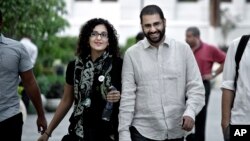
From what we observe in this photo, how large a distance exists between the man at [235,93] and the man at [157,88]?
255 mm

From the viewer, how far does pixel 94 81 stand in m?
6.26

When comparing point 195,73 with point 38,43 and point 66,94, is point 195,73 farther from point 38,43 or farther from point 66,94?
point 38,43

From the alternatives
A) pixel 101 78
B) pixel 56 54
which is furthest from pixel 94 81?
pixel 56 54

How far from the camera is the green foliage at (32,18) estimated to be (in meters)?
14.3

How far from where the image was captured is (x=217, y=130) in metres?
15.0

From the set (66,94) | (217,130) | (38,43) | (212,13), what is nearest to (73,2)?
(212,13)

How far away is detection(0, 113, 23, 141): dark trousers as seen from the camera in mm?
6406

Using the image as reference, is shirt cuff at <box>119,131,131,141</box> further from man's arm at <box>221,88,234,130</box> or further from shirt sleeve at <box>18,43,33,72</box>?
shirt sleeve at <box>18,43,33,72</box>

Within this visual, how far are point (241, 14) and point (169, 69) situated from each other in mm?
43972

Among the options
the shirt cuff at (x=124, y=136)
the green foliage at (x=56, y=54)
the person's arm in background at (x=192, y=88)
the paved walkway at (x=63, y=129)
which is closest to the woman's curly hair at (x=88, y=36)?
the person's arm in background at (x=192, y=88)

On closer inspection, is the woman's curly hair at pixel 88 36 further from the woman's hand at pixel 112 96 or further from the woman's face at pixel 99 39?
the woman's hand at pixel 112 96

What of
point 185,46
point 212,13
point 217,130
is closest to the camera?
point 185,46

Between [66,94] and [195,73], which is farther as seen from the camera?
[66,94]

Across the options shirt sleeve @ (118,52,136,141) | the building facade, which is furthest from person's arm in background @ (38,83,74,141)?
the building facade
